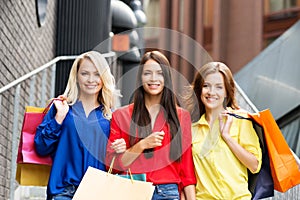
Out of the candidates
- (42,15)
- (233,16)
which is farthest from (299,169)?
(233,16)

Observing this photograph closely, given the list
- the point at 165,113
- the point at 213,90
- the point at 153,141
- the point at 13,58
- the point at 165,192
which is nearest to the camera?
the point at 153,141

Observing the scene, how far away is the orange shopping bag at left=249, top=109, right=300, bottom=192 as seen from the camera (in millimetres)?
5293

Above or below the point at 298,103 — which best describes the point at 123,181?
below

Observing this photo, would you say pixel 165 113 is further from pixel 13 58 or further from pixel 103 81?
pixel 13 58

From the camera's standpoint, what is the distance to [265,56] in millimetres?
15844

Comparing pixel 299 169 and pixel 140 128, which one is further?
pixel 299 169

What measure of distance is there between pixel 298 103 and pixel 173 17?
913 inches

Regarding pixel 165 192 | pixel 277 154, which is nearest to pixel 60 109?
pixel 165 192

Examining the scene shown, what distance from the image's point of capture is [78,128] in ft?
17.2

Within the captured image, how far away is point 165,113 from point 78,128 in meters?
0.60

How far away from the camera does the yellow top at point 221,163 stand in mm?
5250

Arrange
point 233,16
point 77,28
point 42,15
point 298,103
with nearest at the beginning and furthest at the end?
1. point 42,15
2. point 77,28
3. point 298,103
4. point 233,16

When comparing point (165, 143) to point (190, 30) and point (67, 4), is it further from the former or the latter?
point (190, 30)

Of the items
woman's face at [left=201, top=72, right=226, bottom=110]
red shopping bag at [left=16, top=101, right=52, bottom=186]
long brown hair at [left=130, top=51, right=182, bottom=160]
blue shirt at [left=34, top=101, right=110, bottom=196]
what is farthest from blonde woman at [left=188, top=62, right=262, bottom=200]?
red shopping bag at [left=16, top=101, right=52, bottom=186]
